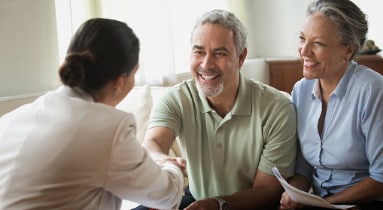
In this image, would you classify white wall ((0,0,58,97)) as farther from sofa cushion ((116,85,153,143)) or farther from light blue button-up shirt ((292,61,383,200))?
light blue button-up shirt ((292,61,383,200))

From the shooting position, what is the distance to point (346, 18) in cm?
153

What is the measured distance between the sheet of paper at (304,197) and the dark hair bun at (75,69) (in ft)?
2.41

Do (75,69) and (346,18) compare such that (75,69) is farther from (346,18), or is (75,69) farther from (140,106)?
(140,106)

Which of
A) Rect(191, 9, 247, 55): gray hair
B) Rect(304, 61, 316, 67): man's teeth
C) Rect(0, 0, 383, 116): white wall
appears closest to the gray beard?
Rect(191, 9, 247, 55): gray hair

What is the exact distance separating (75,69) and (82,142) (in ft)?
0.58

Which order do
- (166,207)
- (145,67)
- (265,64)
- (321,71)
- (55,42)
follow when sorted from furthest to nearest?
(265,64) → (145,67) → (55,42) → (321,71) → (166,207)

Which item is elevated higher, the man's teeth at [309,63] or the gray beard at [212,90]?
the man's teeth at [309,63]

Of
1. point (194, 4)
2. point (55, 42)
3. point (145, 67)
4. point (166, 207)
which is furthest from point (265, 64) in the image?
point (166, 207)

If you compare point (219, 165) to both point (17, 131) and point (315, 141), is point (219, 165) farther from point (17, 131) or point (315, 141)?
point (17, 131)

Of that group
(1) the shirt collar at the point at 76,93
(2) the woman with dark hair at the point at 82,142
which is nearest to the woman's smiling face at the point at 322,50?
(2) the woman with dark hair at the point at 82,142

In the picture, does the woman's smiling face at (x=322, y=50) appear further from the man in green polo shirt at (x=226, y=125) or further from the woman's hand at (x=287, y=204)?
the woman's hand at (x=287, y=204)

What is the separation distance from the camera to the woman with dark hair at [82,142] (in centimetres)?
100

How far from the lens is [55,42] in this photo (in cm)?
259

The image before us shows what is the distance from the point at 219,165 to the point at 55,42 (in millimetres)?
1372
